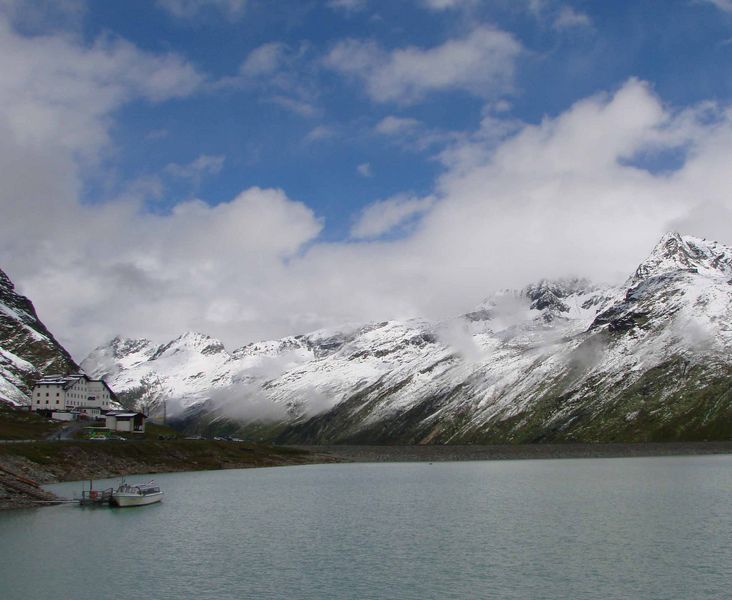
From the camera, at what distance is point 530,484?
413 feet

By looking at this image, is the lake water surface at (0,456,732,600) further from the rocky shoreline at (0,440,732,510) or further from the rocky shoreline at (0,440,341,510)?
the rocky shoreline at (0,440,341,510)

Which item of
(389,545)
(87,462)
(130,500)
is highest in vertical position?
(87,462)

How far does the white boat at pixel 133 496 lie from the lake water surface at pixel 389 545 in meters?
3.20

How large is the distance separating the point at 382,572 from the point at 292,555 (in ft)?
37.2

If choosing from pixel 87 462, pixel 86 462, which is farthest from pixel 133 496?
pixel 87 462

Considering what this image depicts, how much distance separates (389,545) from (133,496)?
48.7 metres

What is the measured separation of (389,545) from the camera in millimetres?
67812

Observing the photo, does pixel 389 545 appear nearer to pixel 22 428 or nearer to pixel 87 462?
pixel 87 462

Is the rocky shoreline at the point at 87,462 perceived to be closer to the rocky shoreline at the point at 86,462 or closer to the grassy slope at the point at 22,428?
the rocky shoreline at the point at 86,462

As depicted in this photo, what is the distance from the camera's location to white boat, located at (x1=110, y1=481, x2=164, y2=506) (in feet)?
331

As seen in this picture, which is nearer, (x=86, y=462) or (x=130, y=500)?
(x=130, y=500)

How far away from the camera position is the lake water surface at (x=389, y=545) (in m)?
51.6

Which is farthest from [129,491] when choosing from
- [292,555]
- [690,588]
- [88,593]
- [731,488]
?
[731,488]

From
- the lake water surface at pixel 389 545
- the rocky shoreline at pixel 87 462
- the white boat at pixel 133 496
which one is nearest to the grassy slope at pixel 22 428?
the rocky shoreline at pixel 87 462
